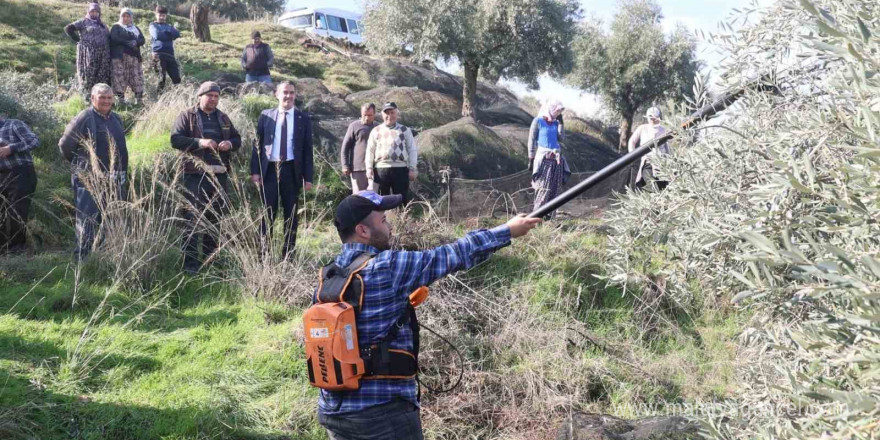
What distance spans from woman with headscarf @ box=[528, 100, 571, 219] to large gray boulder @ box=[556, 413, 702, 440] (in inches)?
181

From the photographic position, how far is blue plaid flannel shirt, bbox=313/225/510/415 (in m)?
3.36

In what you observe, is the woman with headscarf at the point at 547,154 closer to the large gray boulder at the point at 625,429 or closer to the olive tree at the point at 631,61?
the large gray boulder at the point at 625,429

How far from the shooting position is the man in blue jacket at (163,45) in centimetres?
1344

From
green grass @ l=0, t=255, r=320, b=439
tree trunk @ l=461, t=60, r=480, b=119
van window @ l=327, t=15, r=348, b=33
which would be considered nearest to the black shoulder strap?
green grass @ l=0, t=255, r=320, b=439

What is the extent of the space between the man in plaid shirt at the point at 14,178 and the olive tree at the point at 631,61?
18.1 meters

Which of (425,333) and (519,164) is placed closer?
(425,333)

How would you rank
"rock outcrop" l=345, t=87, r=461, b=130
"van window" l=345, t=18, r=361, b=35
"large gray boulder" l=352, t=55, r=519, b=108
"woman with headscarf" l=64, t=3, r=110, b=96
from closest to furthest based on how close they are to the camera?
A: "woman with headscarf" l=64, t=3, r=110, b=96
"rock outcrop" l=345, t=87, r=461, b=130
"large gray boulder" l=352, t=55, r=519, b=108
"van window" l=345, t=18, r=361, b=35

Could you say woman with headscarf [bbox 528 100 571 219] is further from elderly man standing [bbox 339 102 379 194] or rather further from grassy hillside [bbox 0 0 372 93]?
grassy hillside [bbox 0 0 372 93]

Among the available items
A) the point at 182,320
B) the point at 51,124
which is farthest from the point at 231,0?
the point at 182,320

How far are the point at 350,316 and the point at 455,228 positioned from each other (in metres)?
5.80

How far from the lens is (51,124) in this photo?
10.3 meters

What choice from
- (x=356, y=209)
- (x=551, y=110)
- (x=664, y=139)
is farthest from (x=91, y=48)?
(x=664, y=139)

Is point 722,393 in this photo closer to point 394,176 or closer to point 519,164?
point 394,176

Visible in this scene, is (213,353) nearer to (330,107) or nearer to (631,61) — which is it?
(330,107)
